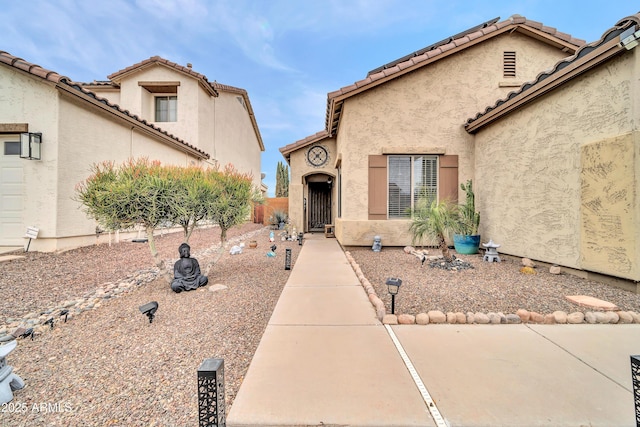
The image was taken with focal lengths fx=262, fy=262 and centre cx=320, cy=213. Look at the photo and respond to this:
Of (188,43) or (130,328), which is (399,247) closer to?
(130,328)

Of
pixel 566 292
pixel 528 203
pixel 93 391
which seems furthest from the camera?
pixel 528 203

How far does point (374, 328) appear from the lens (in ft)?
9.47

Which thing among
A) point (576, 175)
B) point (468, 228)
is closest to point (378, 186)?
point (468, 228)

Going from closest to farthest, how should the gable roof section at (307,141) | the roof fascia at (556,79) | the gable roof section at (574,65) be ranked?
the gable roof section at (574,65)
the roof fascia at (556,79)
the gable roof section at (307,141)

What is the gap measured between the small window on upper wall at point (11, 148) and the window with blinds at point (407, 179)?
375 inches

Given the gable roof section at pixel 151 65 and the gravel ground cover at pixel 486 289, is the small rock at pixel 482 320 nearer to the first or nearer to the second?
the gravel ground cover at pixel 486 289

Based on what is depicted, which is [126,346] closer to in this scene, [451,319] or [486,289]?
[451,319]

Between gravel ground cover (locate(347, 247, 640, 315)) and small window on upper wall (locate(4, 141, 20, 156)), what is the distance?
876 cm

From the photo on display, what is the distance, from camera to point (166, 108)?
14250mm

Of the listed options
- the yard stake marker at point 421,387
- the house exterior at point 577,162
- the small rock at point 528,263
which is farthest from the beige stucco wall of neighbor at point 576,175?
the yard stake marker at point 421,387

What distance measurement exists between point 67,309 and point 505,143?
29.6 ft

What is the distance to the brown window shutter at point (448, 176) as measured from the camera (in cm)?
772

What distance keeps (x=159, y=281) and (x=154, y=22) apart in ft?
45.8

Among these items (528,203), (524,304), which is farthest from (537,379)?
(528,203)
